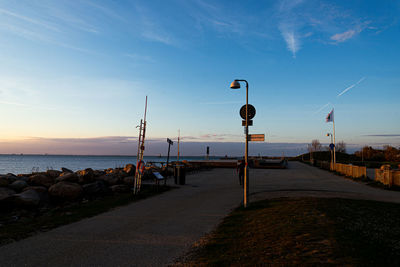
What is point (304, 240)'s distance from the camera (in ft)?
18.1

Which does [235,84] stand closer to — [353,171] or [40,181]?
[40,181]

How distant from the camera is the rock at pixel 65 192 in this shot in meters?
13.2

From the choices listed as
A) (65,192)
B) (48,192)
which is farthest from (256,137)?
(48,192)

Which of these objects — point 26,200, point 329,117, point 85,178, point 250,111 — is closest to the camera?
point 250,111

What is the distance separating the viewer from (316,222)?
274 inches

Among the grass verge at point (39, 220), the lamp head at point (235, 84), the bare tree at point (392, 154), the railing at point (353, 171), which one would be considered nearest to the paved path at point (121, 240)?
the grass verge at point (39, 220)

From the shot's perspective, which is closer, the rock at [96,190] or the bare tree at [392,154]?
the rock at [96,190]

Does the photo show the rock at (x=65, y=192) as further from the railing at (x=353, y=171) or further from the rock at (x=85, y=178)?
the railing at (x=353, y=171)

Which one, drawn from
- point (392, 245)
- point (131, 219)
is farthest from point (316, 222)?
point (131, 219)

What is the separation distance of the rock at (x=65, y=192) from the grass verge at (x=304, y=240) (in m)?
8.74

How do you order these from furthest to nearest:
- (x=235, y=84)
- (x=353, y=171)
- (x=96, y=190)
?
(x=353, y=171) < (x=96, y=190) < (x=235, y=84)

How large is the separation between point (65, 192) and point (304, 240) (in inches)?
468

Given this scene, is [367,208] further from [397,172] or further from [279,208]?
[397,172]

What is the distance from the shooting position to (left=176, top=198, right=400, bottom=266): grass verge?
4.60 metres
